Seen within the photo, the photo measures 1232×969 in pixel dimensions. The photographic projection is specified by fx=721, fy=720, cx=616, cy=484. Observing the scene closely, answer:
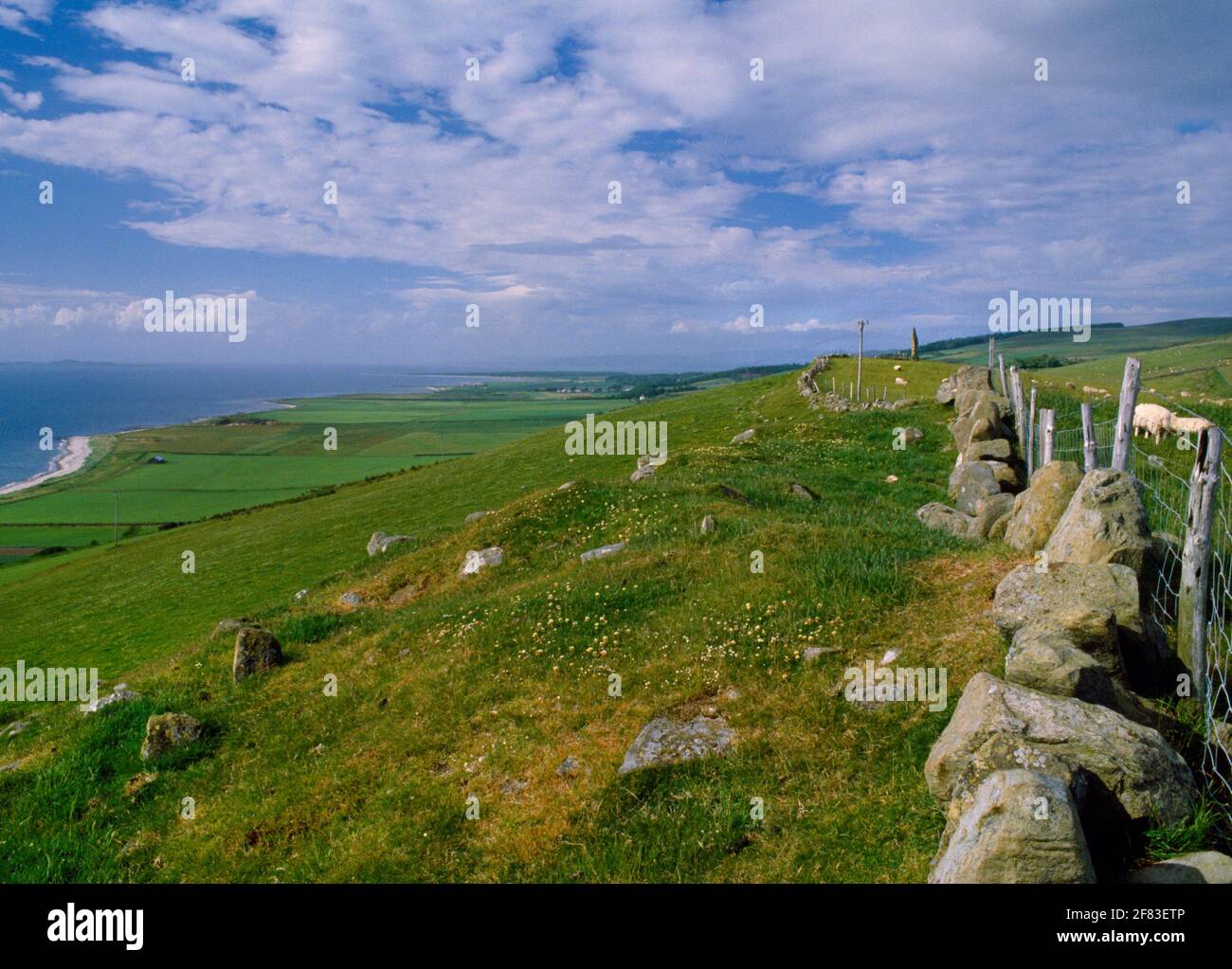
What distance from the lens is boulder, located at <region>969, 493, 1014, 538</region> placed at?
17312mm

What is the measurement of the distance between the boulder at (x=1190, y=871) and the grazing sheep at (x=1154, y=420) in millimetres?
29440

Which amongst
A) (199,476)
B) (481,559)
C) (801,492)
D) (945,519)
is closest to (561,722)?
(481,559)

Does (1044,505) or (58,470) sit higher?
(1044,505)

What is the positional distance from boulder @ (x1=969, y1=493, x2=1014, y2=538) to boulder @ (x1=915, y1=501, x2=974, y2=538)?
19cm

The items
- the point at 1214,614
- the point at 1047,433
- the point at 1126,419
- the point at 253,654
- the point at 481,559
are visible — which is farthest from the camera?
A: the point at 481,559

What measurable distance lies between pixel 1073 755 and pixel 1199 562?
A: 3977 millimetres

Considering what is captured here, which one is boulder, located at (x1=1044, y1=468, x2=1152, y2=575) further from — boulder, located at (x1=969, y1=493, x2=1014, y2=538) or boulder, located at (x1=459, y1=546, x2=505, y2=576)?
boulder, located at (x1=459, y1=546, x2=505, y2=576)

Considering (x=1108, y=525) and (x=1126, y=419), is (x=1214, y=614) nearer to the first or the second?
(x=1108, y=525)

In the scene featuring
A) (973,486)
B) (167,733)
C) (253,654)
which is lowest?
(167,733)

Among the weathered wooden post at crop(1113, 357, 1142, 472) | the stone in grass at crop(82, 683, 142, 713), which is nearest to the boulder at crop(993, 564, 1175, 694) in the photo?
the weathered wooden post at crop(1113, 357, 1142, 472)

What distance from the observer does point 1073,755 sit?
7062 mm

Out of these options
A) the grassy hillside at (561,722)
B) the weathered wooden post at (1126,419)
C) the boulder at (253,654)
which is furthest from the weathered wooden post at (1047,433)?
the boulder at (253,654)
